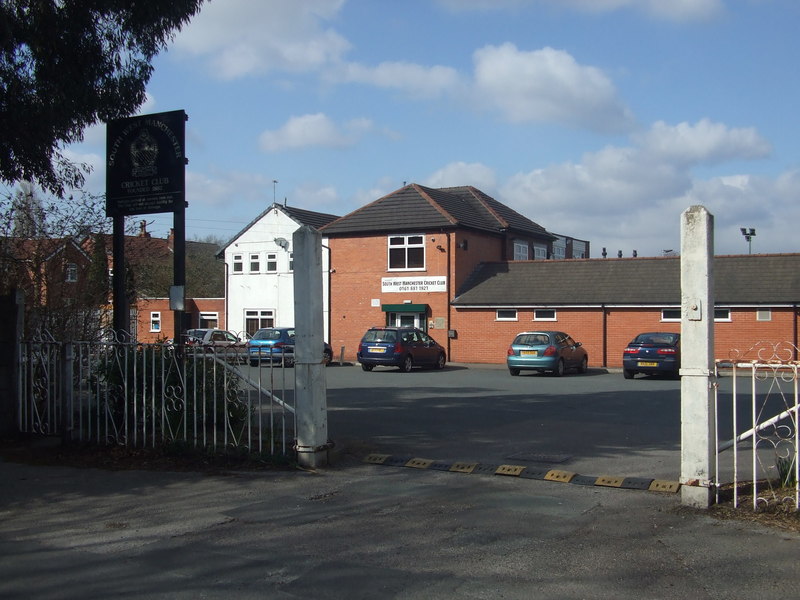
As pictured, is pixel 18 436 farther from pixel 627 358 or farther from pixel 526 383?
pixel 627 358

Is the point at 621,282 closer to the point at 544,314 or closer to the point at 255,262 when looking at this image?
the point at 544,314

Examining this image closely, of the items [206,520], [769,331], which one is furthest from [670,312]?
[206,520]

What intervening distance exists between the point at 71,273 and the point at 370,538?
849 centimetres

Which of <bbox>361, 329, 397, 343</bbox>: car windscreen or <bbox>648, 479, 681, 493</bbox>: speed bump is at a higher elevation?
<bbox>361, 329, 397, 343</bbox>: car windscreen

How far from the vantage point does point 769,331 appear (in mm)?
29391

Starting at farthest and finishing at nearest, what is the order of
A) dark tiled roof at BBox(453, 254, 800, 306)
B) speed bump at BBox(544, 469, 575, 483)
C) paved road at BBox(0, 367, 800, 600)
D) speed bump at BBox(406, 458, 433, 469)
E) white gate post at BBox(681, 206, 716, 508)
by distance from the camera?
dark tiled roof at BBox(453, 254, 800, 306), speed bump at BBox(406, 458, 433, 469), speed bump at BBox(544, 469, 575, 483), white gate post at BBox(681, 206, 716, 508), paved road at BBox(0, 367, 800, 600)

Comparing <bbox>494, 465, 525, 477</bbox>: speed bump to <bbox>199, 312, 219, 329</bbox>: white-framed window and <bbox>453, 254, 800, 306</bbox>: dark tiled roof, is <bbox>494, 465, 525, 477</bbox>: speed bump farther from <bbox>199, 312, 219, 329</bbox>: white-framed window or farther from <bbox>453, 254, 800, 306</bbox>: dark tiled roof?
<bbox>199, 312, 219, 329</bbox>: white-framed window

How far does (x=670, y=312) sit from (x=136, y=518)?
1065 inches

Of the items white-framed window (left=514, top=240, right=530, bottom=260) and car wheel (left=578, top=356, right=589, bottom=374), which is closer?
car wheel (left=578, top=356, right=589, bottom=374)

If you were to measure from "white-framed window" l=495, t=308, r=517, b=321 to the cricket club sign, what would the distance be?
24145 mm

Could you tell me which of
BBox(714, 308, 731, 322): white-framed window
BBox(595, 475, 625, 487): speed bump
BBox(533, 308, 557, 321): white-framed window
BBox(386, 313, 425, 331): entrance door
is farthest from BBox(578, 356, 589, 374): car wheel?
BBox(595, 475, 625, 487): speed bump

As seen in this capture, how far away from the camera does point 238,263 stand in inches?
1721

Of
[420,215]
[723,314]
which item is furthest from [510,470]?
[420,215]

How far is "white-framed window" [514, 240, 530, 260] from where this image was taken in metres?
41.4
